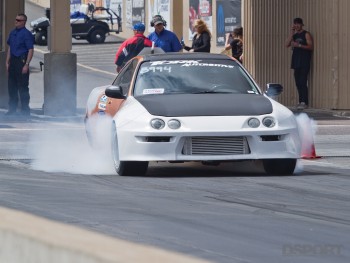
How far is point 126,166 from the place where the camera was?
1358 centimetres

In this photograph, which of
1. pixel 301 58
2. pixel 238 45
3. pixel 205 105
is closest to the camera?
pixel 205 105

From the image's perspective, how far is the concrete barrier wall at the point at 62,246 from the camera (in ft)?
15.4

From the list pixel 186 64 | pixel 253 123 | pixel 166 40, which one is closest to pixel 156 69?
pixel 186 64

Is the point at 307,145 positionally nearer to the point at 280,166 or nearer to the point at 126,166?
the point at 280,166

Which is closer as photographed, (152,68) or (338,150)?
(152,68)

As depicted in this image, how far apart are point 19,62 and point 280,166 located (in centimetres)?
1100

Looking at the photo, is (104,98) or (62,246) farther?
(104,98)

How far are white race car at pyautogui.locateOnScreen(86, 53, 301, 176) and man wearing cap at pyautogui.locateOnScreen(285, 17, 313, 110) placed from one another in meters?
11.0

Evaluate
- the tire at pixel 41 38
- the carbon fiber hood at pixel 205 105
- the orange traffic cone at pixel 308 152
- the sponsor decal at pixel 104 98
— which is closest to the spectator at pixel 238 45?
the orange traffic cone at pixel 308 152

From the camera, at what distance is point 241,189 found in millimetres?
12320

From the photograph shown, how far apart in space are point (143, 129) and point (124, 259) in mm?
8539

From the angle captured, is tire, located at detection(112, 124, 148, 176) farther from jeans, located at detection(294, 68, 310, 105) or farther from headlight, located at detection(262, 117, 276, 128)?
jeans, located at detection(294, 68, 310, 105)

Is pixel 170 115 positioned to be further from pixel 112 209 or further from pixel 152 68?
pixel 112 209

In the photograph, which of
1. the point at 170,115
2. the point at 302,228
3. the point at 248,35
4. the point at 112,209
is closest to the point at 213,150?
the point at 170,115
